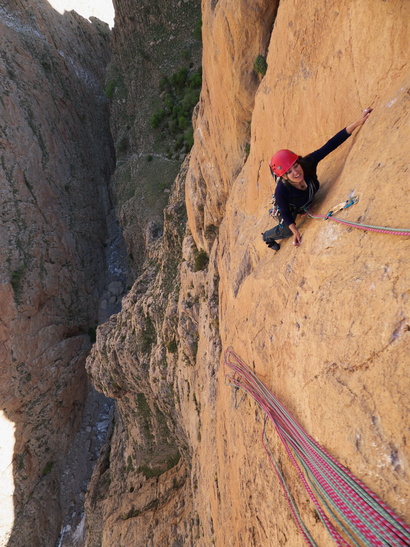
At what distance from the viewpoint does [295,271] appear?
183 inches

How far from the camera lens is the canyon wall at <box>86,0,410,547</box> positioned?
308cm

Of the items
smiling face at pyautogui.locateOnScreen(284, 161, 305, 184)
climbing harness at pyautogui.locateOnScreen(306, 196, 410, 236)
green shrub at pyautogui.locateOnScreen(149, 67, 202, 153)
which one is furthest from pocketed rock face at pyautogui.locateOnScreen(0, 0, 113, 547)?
climbing harness at pyautogui.locateOnScreen(306, 196, 410, 236)

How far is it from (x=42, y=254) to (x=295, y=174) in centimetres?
2775

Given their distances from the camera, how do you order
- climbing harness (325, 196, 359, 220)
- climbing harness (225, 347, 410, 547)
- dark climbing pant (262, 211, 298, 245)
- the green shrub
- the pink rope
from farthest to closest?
1. the green shrub
2. dark climbing pant (262, 211, 298, 245)
3. climbing harness (325, 196, 359, 220)
4. the pink rope
5. climbing harness (225, 347, 410, 547)

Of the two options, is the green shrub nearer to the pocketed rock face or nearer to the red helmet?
the pocketed rock face

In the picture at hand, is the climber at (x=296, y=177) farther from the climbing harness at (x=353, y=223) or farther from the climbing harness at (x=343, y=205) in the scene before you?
the climbing harness at (x=343, y=205)

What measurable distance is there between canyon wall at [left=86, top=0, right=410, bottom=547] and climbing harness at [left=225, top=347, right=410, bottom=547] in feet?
0.37

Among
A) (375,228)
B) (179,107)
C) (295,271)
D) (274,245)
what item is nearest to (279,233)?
(274,245)

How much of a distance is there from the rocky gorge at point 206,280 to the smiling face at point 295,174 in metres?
0.55

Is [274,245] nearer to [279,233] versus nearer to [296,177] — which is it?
[279,233]

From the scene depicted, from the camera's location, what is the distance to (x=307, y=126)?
A: 19.2ft

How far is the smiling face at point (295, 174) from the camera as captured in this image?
4418 mm

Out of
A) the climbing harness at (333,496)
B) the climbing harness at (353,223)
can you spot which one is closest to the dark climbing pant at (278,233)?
the climbing harness at (353,223)

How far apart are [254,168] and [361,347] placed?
5614 millimetres
